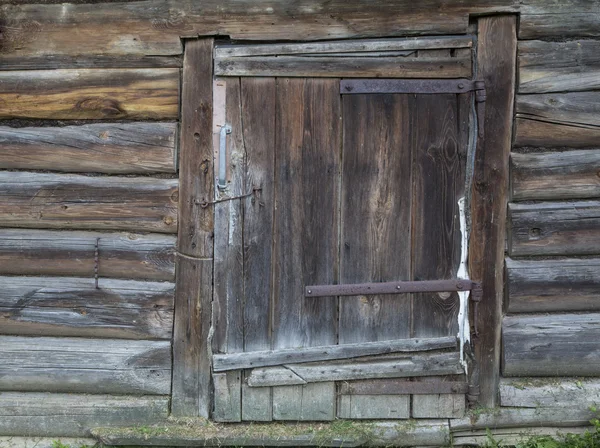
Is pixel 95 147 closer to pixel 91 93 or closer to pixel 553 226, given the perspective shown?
pixel 91 93

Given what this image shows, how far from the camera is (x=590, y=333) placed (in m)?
3.73

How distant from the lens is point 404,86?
3574 mm

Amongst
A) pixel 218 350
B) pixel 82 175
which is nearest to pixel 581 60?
pixel 218 350

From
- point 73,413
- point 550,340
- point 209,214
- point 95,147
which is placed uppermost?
point 95,147

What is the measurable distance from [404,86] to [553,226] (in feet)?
3.47

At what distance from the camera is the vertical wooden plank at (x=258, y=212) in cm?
362

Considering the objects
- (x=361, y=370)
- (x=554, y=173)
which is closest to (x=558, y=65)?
(x=554, y=173)

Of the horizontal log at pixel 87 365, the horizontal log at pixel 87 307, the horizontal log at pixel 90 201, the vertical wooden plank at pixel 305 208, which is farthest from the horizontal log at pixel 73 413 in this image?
the horizontal log at pixel 90 201

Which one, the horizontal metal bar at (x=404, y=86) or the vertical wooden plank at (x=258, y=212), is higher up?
the horizontal metal bar at (x=404, y=86)

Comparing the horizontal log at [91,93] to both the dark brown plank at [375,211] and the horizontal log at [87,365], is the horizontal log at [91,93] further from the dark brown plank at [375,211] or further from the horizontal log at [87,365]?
the horizontal log at [87,365]

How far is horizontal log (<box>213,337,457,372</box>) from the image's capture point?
371 centimetres

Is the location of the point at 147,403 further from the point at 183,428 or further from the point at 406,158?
the point at 406,158

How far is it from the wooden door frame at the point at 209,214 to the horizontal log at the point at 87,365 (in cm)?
11

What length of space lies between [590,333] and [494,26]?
1665 millimetres
